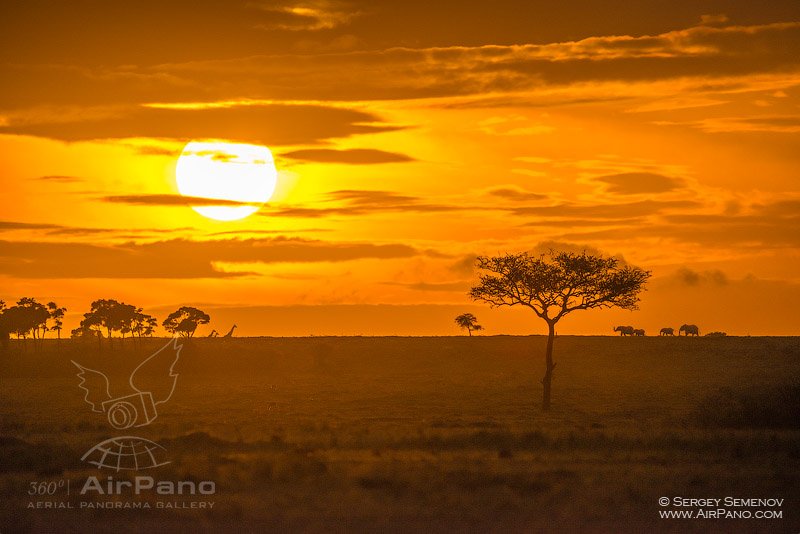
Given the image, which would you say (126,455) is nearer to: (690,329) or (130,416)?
(130,416)

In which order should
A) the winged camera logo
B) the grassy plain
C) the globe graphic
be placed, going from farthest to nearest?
the winged camera logo
the globe graphic
the grassy plain

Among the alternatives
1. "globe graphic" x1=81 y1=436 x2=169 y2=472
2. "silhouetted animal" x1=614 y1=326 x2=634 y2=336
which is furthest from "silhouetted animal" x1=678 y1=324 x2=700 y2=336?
"globe graphic" x1=81 y1=436 x2=169 y2=472

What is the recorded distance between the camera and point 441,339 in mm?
155000

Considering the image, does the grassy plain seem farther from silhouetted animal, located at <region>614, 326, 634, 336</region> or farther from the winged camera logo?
silhouetted animal, located at <region>614, 326, 634, 336</region>

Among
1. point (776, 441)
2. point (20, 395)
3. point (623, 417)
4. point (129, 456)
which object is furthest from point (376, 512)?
point (20, 395)

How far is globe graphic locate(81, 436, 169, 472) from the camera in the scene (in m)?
38.9

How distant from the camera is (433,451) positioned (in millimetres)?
44250

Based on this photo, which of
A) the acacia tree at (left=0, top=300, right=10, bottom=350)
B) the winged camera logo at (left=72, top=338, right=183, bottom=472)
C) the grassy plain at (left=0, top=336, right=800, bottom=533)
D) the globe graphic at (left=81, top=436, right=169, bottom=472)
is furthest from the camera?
the acacia tree at (left=0, top=300, right=10, bottom=350)

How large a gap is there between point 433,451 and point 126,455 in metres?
11.4

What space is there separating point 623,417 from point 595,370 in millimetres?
50882

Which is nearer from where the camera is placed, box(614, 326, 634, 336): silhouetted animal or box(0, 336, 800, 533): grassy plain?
box(0, 336, 800, 533): grassy plain

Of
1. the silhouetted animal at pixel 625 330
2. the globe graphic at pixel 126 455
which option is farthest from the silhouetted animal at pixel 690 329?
the globe graphic at pixel 126 455

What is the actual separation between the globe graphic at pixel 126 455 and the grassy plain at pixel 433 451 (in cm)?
60

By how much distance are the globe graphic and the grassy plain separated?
0.60m
